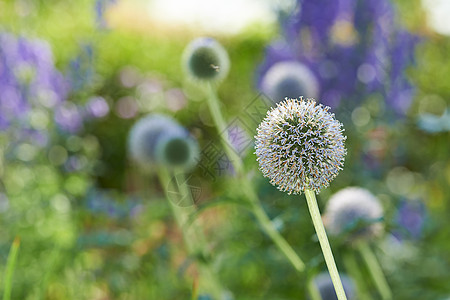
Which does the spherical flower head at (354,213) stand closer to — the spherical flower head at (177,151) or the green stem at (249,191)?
the green stem at (249,191)

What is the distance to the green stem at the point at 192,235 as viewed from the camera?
167 centimetres

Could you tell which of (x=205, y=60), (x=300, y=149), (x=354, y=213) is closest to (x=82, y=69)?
(x=205, y=60)

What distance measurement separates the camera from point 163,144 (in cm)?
195

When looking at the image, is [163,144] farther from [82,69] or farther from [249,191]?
[82,69]

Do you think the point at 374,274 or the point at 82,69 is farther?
the point at 82,69

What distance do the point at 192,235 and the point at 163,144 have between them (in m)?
0.40

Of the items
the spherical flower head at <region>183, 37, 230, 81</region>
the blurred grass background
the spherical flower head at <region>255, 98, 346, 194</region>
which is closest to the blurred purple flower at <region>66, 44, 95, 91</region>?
the blurred grass background

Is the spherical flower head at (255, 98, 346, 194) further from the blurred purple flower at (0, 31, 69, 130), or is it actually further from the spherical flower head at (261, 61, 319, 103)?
the blurred purple flower at (0, 31, 69, 130)

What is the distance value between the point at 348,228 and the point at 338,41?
1713 millimetres

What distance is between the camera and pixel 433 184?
346 centimetres

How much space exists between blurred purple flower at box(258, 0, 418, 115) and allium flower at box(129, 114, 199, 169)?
0.64 meters

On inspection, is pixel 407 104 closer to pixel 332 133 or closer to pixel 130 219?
pixel 130 219

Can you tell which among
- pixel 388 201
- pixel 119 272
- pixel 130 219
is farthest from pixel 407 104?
pixel 119 272

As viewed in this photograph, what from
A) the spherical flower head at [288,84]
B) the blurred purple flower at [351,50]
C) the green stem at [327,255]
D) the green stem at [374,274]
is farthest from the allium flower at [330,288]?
the blurred purple flower at [351,50]
